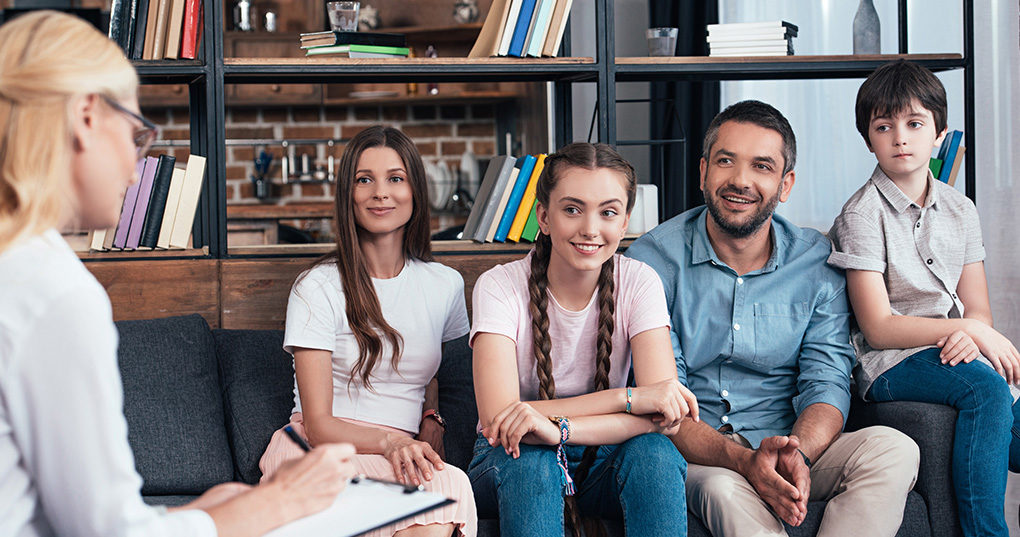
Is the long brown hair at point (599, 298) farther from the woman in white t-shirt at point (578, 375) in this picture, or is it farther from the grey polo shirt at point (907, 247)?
the grey polo shirt at point (907, 247)

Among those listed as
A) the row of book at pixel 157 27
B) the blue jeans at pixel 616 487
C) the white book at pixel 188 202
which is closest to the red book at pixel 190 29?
the row of book at pixel 157 27

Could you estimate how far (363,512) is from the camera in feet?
3.57

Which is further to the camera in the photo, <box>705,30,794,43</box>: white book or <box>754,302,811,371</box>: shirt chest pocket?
<box>705,30,794,43</box>: white book

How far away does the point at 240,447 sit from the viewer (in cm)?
214

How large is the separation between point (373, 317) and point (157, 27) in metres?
0.96

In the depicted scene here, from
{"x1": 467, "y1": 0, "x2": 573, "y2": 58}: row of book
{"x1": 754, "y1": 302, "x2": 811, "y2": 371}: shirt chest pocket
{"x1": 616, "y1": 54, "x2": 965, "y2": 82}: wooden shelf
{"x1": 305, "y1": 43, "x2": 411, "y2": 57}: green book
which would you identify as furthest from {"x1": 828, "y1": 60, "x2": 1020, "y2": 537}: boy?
{"x1": 305, "y1": 43, "x2": 411, "y2": 57}: green book

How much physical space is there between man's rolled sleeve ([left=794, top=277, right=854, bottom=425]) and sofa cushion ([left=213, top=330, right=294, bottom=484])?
114cm

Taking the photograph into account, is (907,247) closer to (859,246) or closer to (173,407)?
(859,246)


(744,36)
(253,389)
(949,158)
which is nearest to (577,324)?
(253,389)

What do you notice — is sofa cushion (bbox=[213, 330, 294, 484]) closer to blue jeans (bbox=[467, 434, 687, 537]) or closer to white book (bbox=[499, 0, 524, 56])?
blue jeans (bbox=[467, 434, 687, 537])

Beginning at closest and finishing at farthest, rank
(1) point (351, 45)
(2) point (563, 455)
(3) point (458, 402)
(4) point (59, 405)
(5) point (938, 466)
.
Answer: (4) point (59, 405) < (2) point (563, 455) < (5) point (938, 466) < (3) point (458, 402) < (1) point (351, 45)

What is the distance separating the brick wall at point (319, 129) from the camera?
530 centimetres

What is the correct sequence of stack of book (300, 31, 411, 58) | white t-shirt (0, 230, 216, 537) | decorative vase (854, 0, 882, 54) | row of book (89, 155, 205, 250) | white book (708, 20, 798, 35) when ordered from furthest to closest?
decorative vase (854, 0, 882, 54)
white book (708, 20, 798, 35)
stack of book (300, 31, 411, 58)
row of book (89, 155, 205, 250)
white t-shirt (0, 230, 216, 537)

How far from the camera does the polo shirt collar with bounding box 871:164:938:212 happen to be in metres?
2.20
